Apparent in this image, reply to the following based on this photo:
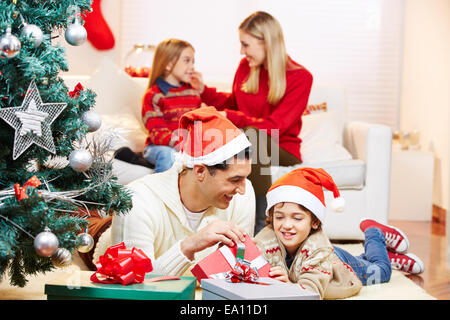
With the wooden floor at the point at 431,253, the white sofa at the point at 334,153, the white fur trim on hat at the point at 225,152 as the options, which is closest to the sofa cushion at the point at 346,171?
the white sofa at the point at 334,153

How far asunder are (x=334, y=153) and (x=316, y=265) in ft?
4.61

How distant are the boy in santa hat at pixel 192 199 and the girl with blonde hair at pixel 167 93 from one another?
994 millimetres

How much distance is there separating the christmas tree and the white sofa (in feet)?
4.40

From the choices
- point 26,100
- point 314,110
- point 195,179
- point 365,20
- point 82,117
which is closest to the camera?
point 26,100

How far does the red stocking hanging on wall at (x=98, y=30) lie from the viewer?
183 inches

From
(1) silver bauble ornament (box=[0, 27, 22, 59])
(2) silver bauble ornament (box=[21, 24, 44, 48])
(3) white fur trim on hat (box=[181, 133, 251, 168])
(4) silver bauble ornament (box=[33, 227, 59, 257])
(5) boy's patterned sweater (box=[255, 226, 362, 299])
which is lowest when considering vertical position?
(5) boy's patterned sweater (box=[255, 226, 362, 299])

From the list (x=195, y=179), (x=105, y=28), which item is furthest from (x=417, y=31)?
(x=195, y=179)

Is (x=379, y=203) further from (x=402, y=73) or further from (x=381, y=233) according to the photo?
(x=402, y=73)

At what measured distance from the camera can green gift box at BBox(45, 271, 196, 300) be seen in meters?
1.21

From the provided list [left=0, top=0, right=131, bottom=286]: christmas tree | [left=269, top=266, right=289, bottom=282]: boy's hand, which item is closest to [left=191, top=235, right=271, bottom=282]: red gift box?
[left=269, top=266, right=289, bottom=282]: boy's hand

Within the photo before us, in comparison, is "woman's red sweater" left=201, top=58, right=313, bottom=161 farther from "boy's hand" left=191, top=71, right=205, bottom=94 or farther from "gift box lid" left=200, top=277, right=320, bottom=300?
"gift box lid" left=200, top=277, right=320, bottom=300

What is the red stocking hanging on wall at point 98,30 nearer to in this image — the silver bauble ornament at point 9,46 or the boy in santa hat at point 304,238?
the boy in santa hat at point 304,238

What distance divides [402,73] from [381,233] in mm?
2961

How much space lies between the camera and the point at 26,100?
1170 millimetres
